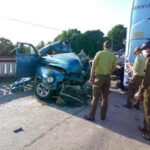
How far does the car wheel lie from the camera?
22.5 ft

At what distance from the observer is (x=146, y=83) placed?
4.27 metres

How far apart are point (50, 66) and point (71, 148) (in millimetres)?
4037

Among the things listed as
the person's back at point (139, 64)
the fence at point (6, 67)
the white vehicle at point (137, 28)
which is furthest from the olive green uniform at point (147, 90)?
the fence at point (6, 67)

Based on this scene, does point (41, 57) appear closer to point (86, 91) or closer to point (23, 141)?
point (86, 91)

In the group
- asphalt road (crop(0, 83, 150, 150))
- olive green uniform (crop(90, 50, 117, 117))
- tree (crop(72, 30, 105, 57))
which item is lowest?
asphalt road (crop(0, 83, 150, 150))

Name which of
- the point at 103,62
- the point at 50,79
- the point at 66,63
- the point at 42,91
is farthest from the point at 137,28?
the point at 42,91

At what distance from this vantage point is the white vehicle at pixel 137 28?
7.93 meters

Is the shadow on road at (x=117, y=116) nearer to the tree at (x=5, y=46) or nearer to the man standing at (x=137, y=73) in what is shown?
the man standing at (x=137, y=73)

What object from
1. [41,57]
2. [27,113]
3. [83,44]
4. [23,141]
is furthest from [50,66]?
[83,44]

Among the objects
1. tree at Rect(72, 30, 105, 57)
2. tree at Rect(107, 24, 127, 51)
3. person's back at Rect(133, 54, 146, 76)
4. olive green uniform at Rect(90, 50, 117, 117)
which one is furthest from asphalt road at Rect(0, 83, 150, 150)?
tree at Rect(107, 24, 127, 51)

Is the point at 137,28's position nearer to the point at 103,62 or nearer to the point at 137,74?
the point at 137,74

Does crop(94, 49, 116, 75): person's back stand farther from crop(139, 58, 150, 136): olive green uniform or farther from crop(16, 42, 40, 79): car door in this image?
crop(16, 42, 40, 79): car door

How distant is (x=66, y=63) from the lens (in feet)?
23.4

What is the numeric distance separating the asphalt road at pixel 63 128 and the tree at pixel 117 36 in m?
49.7
